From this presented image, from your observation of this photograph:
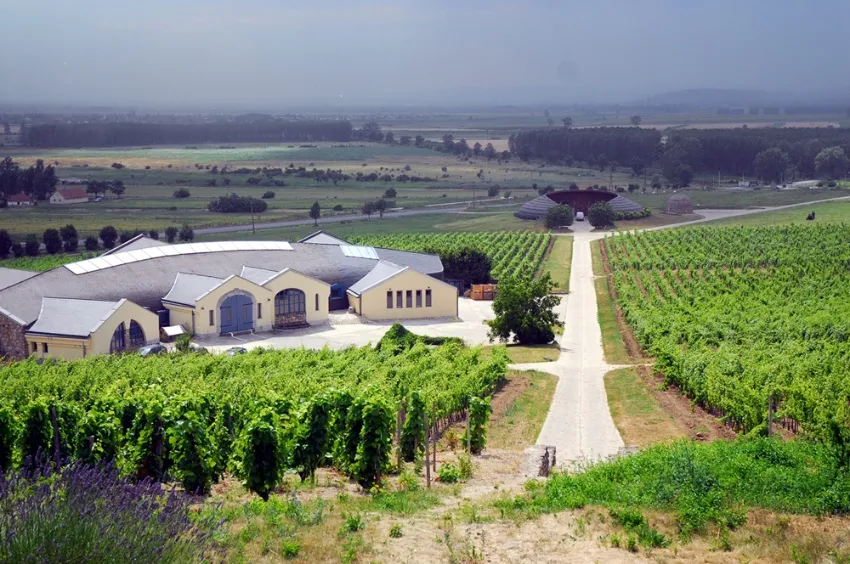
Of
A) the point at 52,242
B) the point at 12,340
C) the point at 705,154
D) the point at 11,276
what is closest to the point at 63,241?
the point at 52,242

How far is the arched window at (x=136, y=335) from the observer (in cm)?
4206

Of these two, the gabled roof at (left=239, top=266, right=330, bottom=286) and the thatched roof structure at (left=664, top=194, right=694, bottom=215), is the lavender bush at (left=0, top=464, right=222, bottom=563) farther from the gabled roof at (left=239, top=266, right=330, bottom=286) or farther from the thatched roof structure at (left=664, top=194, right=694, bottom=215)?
the thatched roof structure at (left=664, top=194, right=694, bottom=215)

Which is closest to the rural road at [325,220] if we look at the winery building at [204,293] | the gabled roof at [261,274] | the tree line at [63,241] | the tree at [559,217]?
the tree line at [63,241]

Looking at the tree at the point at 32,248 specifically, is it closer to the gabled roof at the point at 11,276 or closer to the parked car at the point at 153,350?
the gabled roof at the point at 11,276

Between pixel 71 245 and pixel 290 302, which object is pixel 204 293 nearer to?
pixel 290 302

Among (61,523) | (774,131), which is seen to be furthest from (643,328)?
(774,131)

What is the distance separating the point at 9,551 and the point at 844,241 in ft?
216

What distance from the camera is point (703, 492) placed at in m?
16.2

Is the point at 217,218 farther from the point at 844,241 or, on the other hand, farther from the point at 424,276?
the point at 844,241

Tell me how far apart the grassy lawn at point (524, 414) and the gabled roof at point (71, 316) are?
680 inches

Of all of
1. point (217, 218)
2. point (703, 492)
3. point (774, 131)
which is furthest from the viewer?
point (774, 131)

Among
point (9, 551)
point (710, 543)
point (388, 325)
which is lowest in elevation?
point (388, 325)

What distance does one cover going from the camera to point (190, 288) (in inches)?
1812

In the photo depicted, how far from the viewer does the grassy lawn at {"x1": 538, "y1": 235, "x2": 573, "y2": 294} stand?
58.8m
